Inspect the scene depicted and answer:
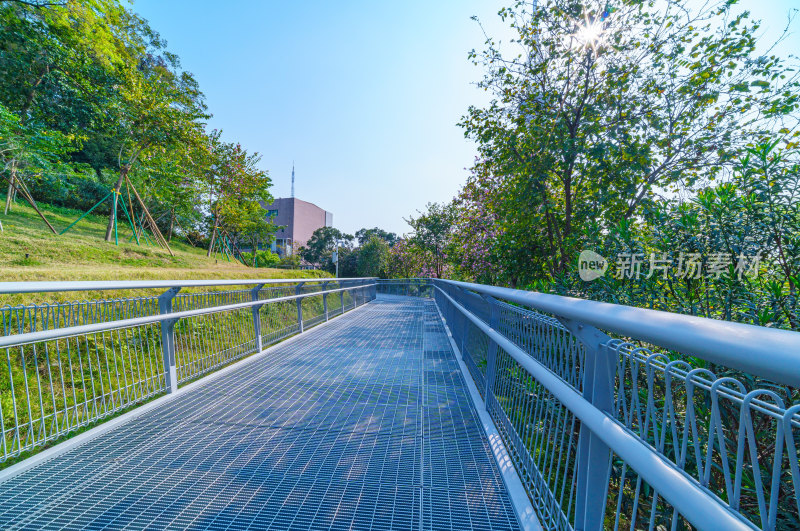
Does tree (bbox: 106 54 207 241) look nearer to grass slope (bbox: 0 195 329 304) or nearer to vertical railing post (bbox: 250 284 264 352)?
grass slope (bbox: 0 195 329 304)

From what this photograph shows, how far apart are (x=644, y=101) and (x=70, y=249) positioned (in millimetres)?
13836

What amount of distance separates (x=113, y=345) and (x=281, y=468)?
1819 millimetres

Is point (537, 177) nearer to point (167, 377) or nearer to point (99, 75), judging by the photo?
point (167, 377)

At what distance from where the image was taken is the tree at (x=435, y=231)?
779 inches

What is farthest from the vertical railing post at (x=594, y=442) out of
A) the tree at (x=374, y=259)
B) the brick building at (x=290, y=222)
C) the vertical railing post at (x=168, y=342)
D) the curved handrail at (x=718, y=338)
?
the brick building at (x=290, y=222)

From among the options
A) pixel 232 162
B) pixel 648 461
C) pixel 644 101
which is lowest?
pixel 648 461

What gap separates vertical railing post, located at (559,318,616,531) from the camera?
3.91ft

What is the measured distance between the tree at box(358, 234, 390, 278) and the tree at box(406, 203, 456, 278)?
Result: 899cm

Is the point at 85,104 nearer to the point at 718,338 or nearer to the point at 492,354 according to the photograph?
the point at 492,354

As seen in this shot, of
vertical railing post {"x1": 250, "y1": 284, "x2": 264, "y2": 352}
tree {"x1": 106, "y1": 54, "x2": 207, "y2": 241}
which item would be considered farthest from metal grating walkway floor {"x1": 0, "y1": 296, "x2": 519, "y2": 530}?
tree {"x1": 106, "y1": 54, "x2": 207, "y2": 241}

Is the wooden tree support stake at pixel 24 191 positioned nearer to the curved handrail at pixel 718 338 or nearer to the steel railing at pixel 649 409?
the steel railing at pixel 649 409

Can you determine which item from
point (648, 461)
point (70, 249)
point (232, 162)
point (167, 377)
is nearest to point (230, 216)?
point (232, 162)

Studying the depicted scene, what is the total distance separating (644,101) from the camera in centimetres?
484

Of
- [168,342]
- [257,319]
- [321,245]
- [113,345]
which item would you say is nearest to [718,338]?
[113,345]
